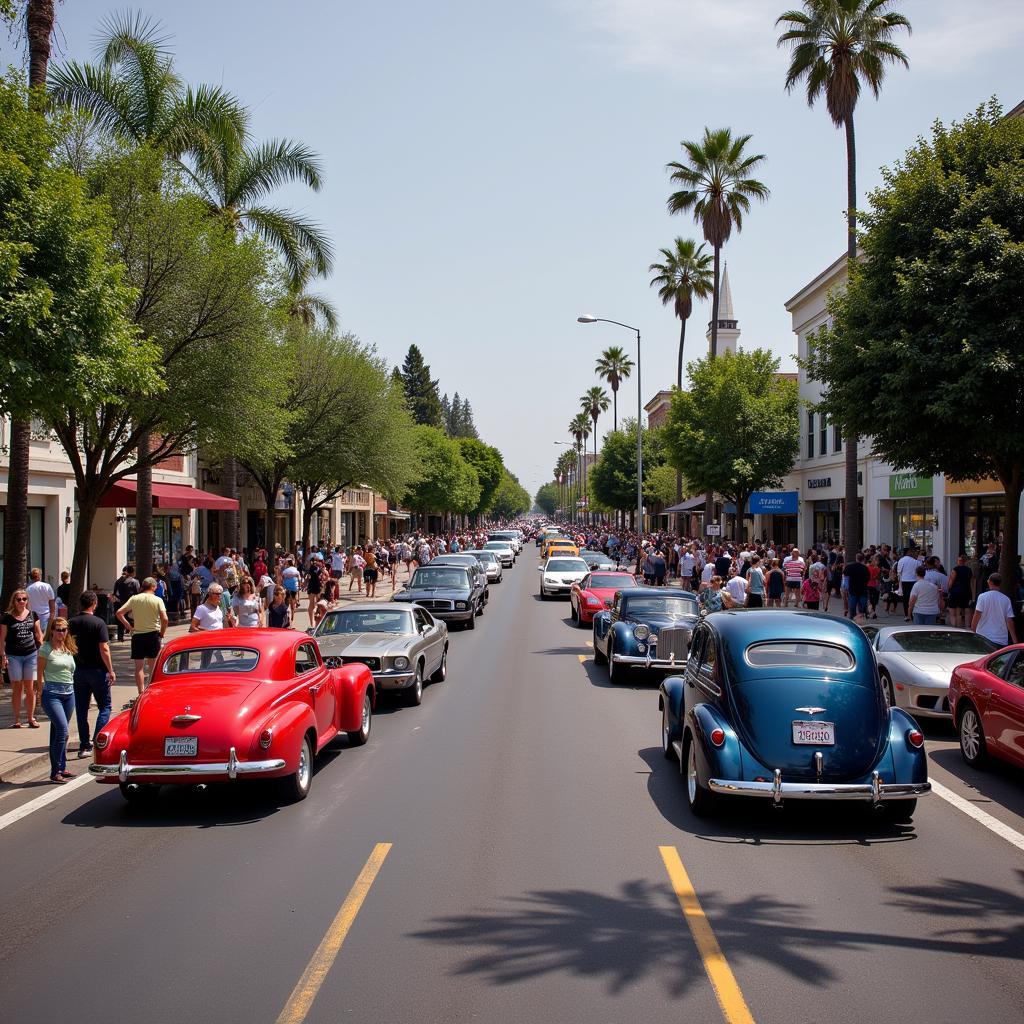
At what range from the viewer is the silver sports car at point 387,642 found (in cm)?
1362

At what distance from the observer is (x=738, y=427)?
43.2 meters

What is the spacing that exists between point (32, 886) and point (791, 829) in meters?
5.59

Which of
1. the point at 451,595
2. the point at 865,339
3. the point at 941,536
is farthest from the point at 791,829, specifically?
the point at 941,536

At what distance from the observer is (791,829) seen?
8.00m

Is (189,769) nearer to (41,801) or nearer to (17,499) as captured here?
(41,801)

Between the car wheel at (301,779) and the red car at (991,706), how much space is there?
21.5ft

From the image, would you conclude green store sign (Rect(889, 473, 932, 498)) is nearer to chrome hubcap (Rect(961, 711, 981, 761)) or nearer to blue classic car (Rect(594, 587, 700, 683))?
blue classic car (Rect(594, 587, 700, 683))

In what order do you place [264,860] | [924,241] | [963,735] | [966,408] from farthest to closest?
[924,241] → [966,408] → [963,735] → [264,860]

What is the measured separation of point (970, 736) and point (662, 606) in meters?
6.96

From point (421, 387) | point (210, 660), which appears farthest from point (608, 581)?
point (421, 387)

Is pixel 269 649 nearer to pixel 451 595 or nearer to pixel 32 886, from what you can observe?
pixel 32 886

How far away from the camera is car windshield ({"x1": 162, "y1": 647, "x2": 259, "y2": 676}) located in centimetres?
950

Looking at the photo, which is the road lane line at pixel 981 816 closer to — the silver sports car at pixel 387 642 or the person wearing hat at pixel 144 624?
the silver sports car at pixel 387 642

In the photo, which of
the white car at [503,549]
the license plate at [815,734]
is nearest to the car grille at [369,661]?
the license plate at [815,734]
